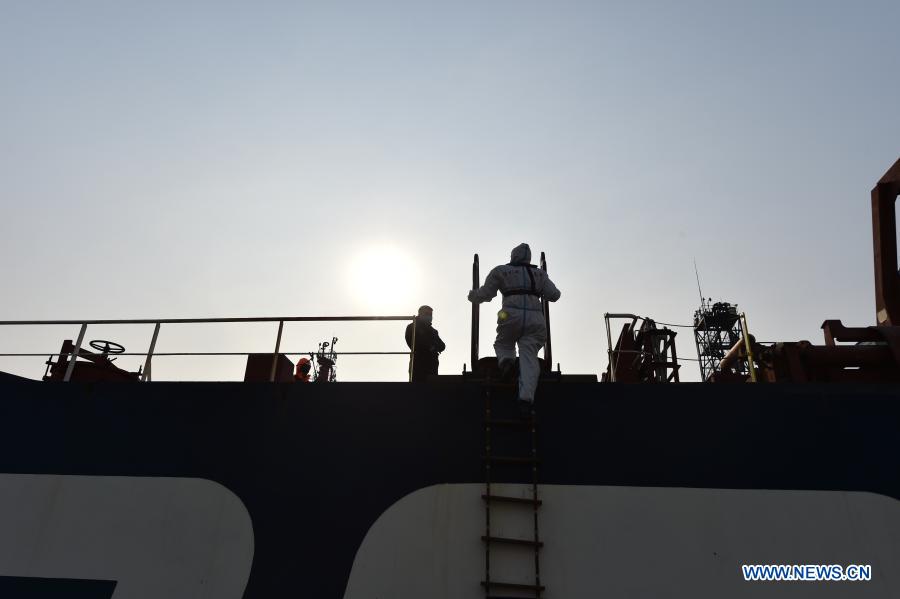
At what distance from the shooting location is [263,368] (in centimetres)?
700

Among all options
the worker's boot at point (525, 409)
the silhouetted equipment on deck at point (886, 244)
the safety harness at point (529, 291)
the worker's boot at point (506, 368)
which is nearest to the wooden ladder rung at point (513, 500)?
the worker's boot at point (525, 409)

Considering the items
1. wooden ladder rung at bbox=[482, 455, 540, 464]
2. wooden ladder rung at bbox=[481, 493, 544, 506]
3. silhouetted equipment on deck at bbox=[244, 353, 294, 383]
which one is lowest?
wooden ladder rung at bbox=[481, 493, 544, 506]

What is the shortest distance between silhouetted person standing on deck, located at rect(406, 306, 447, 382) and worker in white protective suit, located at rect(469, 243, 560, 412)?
0.96 m

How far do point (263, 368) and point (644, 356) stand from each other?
551 centimetres

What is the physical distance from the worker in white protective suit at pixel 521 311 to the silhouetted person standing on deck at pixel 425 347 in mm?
961

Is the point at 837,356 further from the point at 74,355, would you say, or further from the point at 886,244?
the point at 74,355

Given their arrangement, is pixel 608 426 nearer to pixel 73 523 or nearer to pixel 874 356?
pixel 874 356

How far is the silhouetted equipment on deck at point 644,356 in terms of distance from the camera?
723 centimetres

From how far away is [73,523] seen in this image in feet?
18.3

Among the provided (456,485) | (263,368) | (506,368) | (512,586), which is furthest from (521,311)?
(263,368)

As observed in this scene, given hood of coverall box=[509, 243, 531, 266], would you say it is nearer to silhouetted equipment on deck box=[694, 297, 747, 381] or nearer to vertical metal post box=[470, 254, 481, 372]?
vertical metal post box=[470, 254, 481, 372]

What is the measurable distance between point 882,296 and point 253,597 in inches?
348

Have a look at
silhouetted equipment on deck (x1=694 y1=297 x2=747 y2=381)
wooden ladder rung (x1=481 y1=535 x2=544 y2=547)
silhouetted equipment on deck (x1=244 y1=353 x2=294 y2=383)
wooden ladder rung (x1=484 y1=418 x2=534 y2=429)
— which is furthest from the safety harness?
silhouetted equipment on deck (x1=694 y1=297 x2=747 y2=381)

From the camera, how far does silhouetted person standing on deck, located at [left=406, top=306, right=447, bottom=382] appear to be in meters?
6.56
